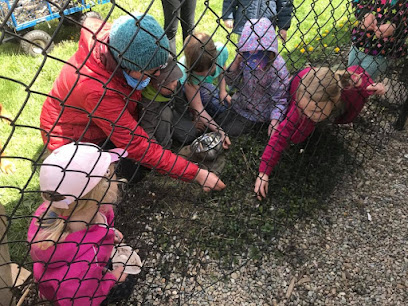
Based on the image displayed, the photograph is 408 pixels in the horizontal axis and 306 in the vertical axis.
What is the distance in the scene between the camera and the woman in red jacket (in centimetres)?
175

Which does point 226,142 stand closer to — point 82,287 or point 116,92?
point 116,92

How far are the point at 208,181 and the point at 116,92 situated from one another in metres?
0.80

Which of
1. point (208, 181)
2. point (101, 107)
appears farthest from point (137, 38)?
point (208, 181)

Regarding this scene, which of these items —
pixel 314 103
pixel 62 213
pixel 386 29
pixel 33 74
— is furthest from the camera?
pixel 33 74

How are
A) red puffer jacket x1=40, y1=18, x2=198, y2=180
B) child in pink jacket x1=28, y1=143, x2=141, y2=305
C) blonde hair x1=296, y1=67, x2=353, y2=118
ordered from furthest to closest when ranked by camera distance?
blonde hair x1=296, y1=67, x2=353, y2=118, red puffer jacket x1=40, y1=18, x2=198, y2=180, child in pink jacket x1=28, y1=143, x2=141, y2=305

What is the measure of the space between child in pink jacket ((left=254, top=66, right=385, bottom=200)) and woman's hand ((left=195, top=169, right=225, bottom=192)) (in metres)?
0.30

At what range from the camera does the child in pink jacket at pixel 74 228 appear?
147 cm

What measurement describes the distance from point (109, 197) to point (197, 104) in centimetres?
150

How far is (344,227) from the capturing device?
248 cm

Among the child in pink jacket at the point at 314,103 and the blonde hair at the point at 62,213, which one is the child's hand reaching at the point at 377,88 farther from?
the blonde hair at the point at 62,213

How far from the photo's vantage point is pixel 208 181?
241 cm

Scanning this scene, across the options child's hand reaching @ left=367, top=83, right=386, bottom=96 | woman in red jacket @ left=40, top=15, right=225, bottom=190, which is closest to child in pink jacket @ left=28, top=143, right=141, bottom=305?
woman in red jacket @ left=40, top=15, right=225, bottom=190

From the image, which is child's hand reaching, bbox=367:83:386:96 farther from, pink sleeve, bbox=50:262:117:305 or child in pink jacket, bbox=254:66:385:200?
pink sleeve, bbox=50:262:117:305

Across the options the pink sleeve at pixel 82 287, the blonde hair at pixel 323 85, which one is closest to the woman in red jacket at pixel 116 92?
the pink sleeve at pixel 82 287
